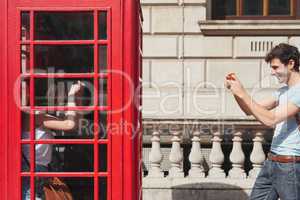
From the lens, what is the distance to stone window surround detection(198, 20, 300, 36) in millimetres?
8875

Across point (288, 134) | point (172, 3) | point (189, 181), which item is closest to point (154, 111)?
point (172, 3)

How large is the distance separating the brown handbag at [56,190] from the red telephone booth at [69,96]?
41 millimetres

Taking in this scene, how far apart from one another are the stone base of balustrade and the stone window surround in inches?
133

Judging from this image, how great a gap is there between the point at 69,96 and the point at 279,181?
5.19ft

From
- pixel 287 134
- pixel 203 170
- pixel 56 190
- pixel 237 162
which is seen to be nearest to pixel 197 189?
pixel 203 170

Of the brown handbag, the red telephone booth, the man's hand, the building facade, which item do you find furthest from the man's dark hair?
the building facade

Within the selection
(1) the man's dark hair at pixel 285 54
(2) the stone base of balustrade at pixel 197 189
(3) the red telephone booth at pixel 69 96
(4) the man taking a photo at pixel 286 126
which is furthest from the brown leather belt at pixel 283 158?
(2) the stone base of balustrade at pixel 197 189

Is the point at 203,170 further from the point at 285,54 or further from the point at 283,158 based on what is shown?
Answer: the point at 285,54

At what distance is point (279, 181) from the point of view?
404 centimetres

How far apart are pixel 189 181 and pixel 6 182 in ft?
9.19

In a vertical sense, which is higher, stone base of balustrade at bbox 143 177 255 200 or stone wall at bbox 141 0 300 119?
stone wall at bbox 141 0 300 119

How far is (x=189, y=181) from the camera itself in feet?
20.4

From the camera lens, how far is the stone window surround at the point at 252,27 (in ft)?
29.1

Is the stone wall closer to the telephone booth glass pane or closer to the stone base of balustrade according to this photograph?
the stone base of balustrade
